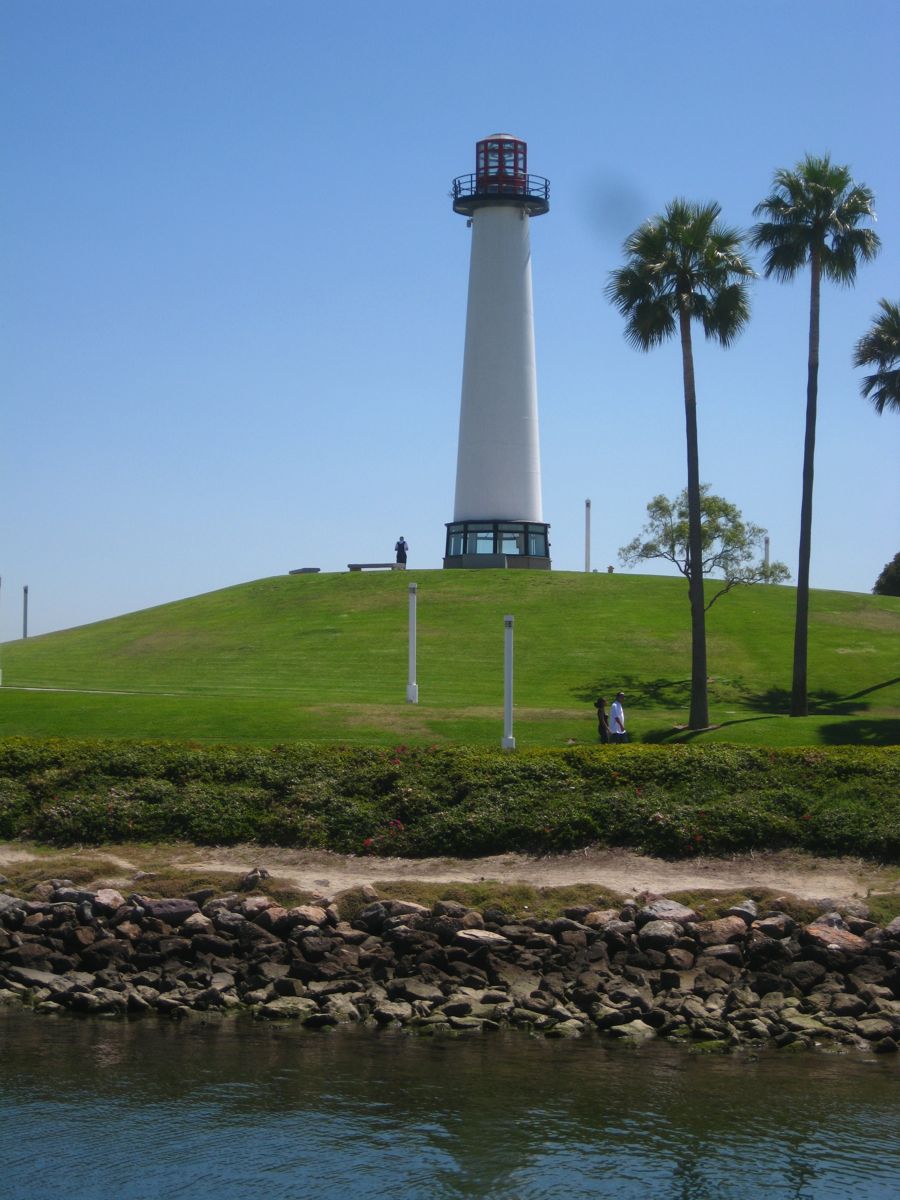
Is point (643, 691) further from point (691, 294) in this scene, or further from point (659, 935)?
point (659, 935)

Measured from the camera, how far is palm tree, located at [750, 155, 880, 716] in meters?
39.5

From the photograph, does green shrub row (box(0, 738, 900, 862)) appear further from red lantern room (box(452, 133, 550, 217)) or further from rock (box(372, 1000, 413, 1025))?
red lantern room (box(452, 133, 550, 217))

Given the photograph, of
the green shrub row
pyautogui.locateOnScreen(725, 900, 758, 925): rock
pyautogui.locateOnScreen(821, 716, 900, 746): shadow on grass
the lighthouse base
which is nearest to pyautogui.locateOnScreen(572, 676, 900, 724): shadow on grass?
pyautogui.locateOnScreen(821, 716, 900, 746): shadow on grass

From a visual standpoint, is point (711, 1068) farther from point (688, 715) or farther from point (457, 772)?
point (688, 715)

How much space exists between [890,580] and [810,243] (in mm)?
46349

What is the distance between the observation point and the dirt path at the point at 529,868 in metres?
23.5

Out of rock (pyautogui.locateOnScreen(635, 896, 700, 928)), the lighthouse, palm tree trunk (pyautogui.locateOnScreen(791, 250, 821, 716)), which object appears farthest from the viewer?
the lighthouse

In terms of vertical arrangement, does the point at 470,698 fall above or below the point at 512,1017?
above

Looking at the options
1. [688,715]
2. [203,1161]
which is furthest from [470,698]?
[203,1161]

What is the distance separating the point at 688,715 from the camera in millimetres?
41406

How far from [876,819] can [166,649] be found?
111 ft

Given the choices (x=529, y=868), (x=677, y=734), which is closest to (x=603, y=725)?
(x=677, y=734)

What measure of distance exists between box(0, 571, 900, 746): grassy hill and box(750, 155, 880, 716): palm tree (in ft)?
11.9

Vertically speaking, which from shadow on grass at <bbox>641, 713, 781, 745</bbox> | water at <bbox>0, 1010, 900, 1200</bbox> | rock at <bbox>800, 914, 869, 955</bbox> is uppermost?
shadow on grass at <bbox>641, 713, 781, 745</bbox>
